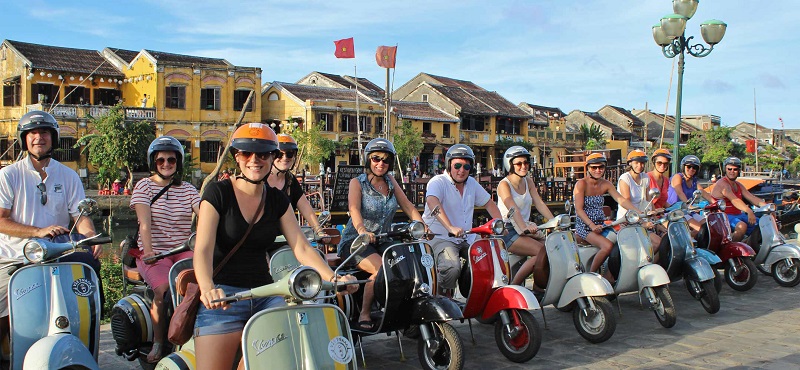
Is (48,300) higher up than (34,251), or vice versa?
(34,251)

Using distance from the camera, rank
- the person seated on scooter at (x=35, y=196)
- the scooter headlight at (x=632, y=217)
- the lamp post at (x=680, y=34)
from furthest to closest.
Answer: the lamp post at (x=680, y=34)
the scooter headlight at (x=632, y=217)
the person seated on scooter at (x=35, y=196)

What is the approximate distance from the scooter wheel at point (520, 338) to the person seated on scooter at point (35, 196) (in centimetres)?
289

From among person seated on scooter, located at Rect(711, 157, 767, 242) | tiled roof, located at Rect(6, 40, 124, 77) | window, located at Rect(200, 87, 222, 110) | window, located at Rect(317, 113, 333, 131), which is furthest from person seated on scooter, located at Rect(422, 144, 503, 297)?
window, located at Rect(317, 113, 333, 131)

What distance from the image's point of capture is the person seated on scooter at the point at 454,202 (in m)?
5.88

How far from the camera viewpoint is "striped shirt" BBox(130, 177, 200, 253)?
16.6 feet

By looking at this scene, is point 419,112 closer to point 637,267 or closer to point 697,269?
point 697,269

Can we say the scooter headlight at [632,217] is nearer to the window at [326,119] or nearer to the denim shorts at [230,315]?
the denim shorts at [230,315]

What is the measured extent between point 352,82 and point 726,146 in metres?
28.8

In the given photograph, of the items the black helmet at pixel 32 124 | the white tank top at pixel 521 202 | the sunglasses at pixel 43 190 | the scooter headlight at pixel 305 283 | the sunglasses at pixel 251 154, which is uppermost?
the black helmet at pixel 32 124

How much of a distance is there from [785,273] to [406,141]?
32012mm

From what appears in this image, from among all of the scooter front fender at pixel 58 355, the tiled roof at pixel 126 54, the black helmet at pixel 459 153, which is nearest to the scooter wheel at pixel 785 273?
the black helmet at pixel 459 153

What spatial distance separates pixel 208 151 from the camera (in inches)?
1474

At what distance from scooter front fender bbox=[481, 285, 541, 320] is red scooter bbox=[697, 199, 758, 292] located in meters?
3.90

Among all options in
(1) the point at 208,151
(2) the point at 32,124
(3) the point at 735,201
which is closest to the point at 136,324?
(2) the point at 32,124
